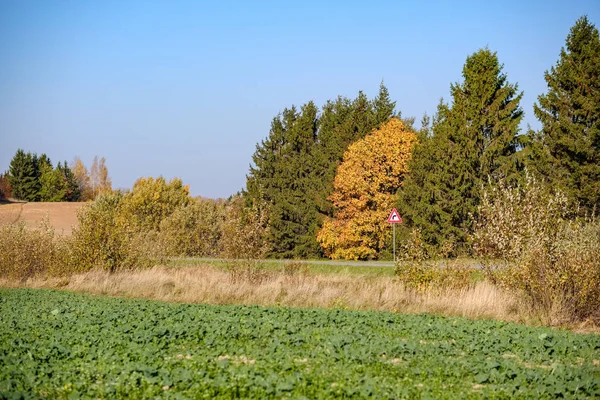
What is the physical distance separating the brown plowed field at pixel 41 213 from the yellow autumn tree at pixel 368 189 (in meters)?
41.6

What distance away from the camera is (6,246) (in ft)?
88.9

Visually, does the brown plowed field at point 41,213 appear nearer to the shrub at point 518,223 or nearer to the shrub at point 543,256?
the shrub at point 518,223

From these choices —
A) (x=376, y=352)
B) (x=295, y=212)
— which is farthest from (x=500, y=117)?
(x=376, y=352)

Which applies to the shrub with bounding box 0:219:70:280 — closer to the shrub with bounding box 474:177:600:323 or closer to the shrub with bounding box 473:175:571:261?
the shrub with bounding box 473:175:571:261

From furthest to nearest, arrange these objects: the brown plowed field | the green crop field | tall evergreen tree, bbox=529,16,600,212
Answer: the brown plowed field < tall evergreen tree, bbox=529,16,600,212 < the green crop field

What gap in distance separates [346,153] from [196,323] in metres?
34.6

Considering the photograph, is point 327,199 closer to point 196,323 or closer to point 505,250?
point 505,250

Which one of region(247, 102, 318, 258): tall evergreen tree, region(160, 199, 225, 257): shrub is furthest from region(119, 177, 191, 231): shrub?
region(247, 102, 318, 258): tall evergreen tree

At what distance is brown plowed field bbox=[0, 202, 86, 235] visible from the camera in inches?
3021

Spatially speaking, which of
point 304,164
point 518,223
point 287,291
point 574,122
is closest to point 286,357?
point 287,291

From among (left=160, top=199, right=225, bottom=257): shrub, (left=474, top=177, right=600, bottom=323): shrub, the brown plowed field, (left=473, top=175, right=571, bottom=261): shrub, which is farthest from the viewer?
the brown plowed field

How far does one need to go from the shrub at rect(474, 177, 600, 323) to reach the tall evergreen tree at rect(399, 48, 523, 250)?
20.0 meters

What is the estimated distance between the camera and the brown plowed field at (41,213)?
76.7 metres

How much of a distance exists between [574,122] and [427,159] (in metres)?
9.45
